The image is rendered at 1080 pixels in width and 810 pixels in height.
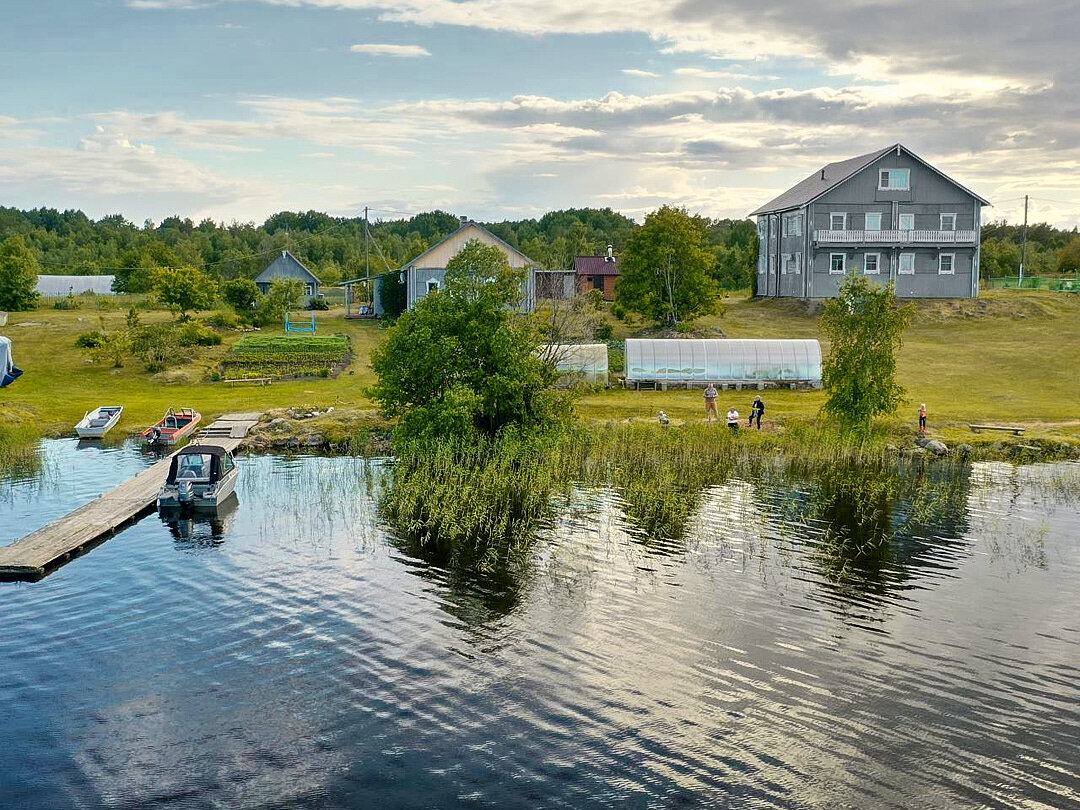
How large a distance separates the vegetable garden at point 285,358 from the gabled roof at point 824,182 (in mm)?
41273

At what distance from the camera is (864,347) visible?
39.8 m

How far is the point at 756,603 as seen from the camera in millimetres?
24391

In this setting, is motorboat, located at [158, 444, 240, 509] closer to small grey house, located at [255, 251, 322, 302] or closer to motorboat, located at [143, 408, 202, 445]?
motorboat, located at [143, 408, 202, 445]

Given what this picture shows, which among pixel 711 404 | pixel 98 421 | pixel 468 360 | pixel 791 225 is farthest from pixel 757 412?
pixel 791 225

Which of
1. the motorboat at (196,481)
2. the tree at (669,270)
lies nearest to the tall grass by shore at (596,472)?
the motorboat at (196,481)

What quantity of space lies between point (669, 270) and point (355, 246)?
107615 millimetres

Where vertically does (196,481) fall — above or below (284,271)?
below

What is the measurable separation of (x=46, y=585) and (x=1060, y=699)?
24788 millimetres

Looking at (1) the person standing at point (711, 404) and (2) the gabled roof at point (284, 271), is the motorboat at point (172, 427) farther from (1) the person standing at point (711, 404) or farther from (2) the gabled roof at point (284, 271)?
(2) the gabled roof at point (284, 271)

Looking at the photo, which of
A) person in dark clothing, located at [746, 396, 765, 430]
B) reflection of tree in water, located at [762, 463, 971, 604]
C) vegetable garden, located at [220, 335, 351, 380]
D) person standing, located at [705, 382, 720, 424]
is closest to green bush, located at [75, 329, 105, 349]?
vegetable garden, located at [220, 335, 351, 380]

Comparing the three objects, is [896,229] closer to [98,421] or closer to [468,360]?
[468,360]

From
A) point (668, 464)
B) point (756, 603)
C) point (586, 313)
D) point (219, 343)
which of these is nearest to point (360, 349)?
point (219, 343)

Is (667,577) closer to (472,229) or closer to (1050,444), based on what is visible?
(1050,444)

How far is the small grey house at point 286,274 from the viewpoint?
96250 mm
